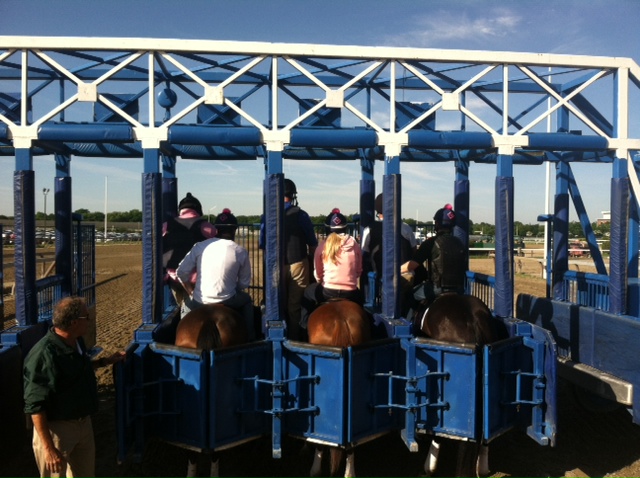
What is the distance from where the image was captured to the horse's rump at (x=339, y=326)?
15.4 feet

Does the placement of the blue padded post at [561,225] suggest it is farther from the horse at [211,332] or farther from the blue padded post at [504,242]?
the horse at [211,332]

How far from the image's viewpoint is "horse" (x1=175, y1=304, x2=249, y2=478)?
14.9 ft

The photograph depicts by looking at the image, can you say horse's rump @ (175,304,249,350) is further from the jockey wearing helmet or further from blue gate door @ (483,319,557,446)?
blue gate door @ (483,319,557,446)

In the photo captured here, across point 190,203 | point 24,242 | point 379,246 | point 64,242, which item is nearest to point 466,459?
point 379,246

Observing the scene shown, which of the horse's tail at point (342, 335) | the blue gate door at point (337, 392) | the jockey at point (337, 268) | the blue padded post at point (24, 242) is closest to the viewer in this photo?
the blue gate door at point (337, 392)

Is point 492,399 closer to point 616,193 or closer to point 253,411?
point 253,411

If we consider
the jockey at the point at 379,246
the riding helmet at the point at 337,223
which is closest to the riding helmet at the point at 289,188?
the riding helmet at the point at 337,223

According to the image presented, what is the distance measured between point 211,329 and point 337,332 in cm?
114

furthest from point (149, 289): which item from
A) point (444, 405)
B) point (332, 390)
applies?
point (444, 405)

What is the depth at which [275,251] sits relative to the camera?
526 centimetres

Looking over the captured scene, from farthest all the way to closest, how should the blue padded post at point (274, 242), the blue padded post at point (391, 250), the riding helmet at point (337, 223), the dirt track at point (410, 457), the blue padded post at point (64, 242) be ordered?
the blue padded post at point (64, 242) < the riding helmet at point (337, 223) < the blue padded post at point (391, 250) < the blue padded post at point (274, 242) < the dirt track at point (410, 457)

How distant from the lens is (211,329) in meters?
4.64

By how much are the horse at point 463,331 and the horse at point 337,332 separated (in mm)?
724

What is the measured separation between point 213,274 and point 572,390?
15.9ft
